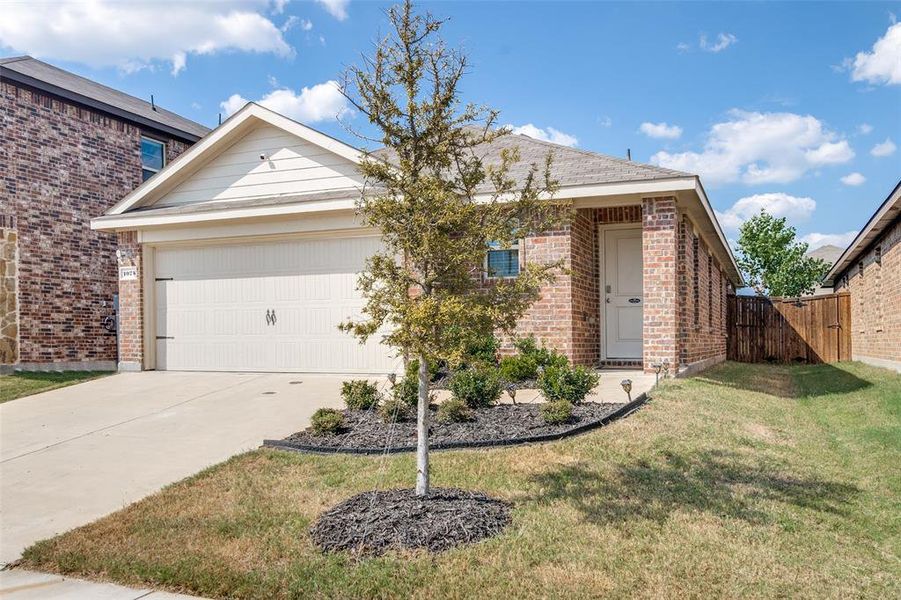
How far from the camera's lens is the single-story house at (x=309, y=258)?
395 inches

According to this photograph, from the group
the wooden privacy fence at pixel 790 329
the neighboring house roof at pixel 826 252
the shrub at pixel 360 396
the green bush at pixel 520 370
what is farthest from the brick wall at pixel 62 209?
the neighboring house roof at pixel 826 252

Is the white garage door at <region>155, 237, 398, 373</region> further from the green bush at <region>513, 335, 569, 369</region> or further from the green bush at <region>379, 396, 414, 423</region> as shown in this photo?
the green bush at <region>379, 396, 414, 423</region>

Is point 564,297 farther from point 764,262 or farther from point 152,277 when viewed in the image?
point 764,262

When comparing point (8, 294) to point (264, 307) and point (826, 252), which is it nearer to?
point (264, 307)

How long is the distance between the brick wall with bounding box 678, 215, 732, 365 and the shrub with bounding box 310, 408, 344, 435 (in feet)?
Result: 19.3

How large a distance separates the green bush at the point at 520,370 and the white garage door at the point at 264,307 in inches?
91.4

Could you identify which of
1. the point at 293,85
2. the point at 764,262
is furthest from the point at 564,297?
the point at 764,262

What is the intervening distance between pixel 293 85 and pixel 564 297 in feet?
16.8

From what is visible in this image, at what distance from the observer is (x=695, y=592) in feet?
10.8

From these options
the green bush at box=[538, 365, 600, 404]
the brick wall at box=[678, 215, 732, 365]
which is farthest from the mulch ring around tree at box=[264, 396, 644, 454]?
the brick wall at box=[678, 215, 732, 365]

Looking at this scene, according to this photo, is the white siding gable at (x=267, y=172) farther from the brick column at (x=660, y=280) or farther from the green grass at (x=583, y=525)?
the green grass at (x=583, y=525)

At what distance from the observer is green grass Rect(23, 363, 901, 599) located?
348 centimetres

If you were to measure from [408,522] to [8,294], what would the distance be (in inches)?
471

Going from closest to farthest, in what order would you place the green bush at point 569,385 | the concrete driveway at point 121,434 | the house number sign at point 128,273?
the concrete driveway at point 121,434
the green bush at point 569,385
the house number sign at point 128,273
